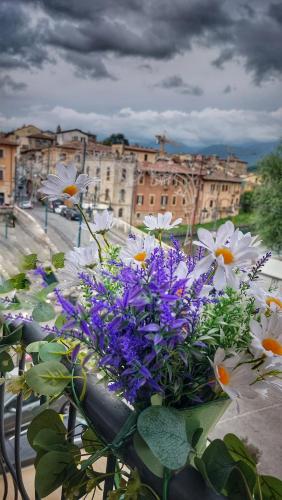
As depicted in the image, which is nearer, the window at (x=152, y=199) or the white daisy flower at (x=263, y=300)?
the white daisy flower at (x=263, y=300)

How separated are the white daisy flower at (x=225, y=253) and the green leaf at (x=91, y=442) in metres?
0.16

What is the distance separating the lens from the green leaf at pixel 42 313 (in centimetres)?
42

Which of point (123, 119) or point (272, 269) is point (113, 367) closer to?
point (272, 269)

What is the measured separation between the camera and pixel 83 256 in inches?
14.6

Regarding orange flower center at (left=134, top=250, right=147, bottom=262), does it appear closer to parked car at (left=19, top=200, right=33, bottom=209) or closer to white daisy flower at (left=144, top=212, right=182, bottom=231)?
white daisy flower at (left=144, top=212, right=182, bottom=231)

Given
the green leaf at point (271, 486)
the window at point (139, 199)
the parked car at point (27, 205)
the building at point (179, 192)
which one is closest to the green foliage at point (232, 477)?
the green leaf at point (271, 486)

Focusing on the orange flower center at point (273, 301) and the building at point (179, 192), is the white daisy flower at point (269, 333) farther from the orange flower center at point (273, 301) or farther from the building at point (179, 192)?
the building at point (179, 192)

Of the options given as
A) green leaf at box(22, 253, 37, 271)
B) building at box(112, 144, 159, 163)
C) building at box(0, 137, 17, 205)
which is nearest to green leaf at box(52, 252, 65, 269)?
green leaf at box(22, 253, 37, 271)

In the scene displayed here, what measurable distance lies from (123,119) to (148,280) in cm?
2976

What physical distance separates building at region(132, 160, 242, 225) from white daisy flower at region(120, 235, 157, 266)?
11745 mm

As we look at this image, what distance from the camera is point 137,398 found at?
0.30 metres

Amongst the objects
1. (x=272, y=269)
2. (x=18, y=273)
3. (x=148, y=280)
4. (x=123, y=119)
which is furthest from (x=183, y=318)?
(x=123, y=119)

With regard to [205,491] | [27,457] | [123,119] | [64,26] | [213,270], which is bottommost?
[27,457]

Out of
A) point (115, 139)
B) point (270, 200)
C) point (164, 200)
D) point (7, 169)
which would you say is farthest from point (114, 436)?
point (115, 139)
